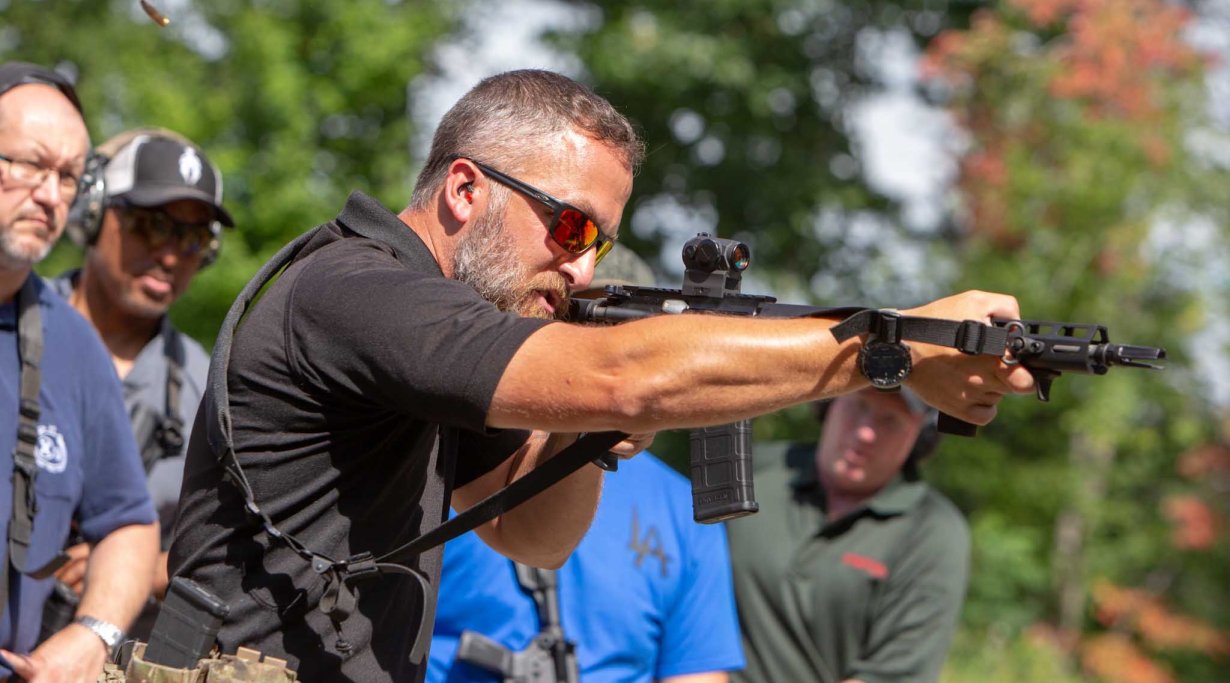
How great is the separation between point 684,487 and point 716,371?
2.34 m

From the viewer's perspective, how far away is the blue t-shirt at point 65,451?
4.06 meters

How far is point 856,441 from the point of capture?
5.70 metres

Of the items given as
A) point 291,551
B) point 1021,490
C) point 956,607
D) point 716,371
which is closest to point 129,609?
point 291,551

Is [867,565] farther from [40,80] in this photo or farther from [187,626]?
[40,80]

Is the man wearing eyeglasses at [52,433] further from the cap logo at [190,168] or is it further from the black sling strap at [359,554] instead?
the black sling strap at [359,554]

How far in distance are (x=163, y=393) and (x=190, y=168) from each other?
91 cm

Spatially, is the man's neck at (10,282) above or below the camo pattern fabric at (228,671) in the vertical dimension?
above

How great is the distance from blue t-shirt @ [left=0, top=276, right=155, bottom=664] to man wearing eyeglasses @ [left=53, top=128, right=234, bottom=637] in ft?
2.91

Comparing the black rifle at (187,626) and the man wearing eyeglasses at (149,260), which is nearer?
the black rifle at (187,626)

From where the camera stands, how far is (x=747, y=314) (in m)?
2.92

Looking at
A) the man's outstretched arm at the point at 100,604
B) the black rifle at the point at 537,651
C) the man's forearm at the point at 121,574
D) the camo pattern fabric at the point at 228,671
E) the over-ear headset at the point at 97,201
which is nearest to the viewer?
the camo pattern fabric at the point at 228,671

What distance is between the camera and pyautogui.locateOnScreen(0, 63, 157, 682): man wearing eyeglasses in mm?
4016

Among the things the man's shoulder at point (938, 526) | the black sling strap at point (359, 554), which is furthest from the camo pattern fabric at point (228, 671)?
the man's shoulder at point (938, 526)

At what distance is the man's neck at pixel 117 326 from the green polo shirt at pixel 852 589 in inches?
101
